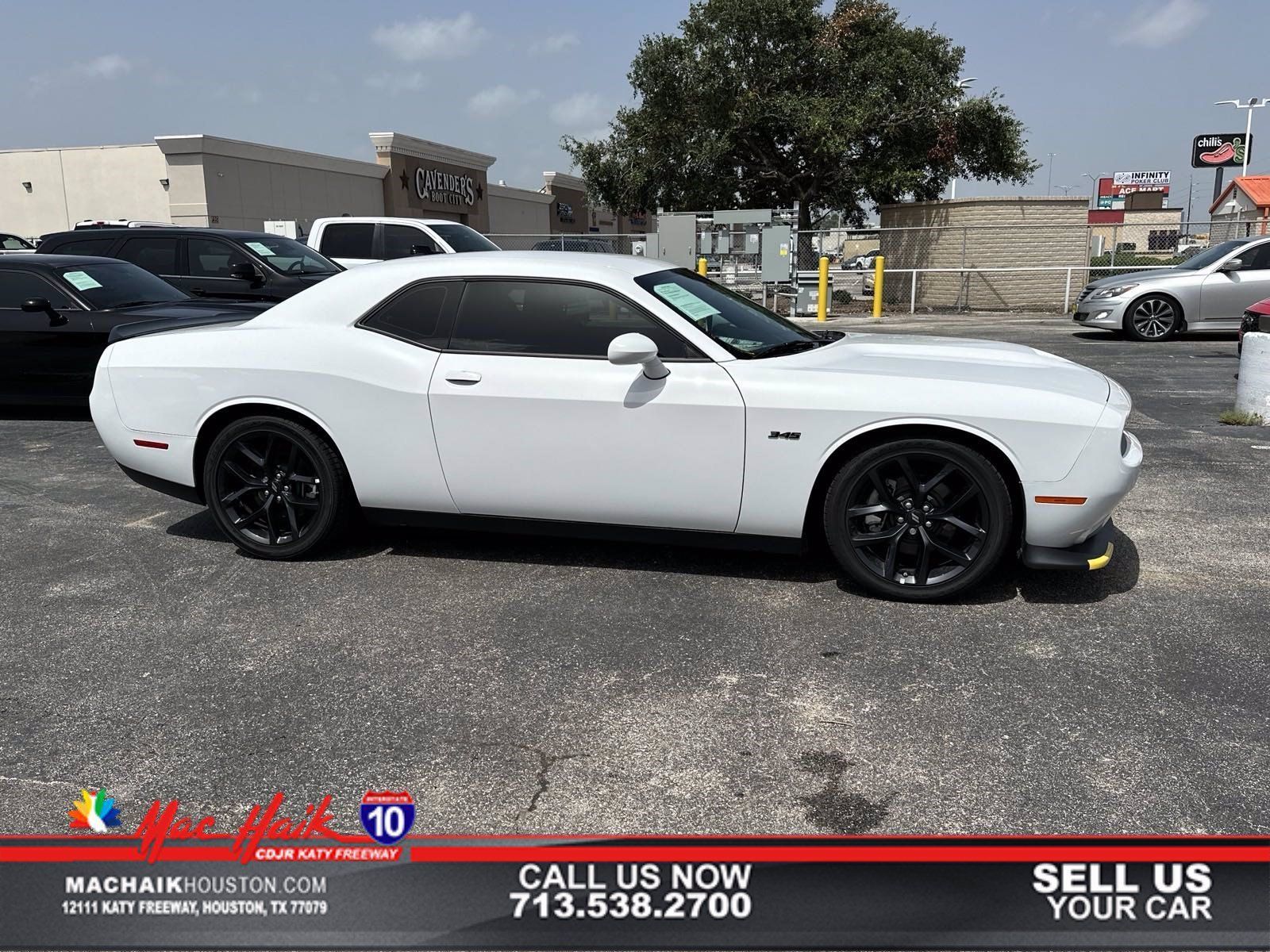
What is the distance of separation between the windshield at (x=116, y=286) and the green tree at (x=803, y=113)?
55.4ft

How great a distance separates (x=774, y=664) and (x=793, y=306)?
16833 millimetres

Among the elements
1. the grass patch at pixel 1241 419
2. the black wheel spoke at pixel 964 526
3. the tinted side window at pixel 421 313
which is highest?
the tinted side window at pixel 421 313

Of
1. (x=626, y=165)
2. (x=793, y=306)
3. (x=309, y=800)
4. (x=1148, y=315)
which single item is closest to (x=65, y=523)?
(x=309, y=800)

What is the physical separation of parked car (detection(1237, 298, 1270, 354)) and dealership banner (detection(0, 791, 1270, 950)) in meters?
7.30

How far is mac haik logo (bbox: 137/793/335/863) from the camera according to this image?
2.66m

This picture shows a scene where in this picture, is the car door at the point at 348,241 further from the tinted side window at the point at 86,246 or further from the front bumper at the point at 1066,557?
the front bumper at the point at 1066,557

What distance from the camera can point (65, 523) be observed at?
5.71 m

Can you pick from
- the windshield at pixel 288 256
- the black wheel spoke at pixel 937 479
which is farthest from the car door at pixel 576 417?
the windshield at pixel 288 256

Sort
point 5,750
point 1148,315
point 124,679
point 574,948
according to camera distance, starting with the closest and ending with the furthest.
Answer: point 574,948 → point 5,750 → point 124,679 → point 1148,315

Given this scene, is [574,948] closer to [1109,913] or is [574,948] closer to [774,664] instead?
[1109,913]

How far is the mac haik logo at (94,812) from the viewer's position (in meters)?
2.76

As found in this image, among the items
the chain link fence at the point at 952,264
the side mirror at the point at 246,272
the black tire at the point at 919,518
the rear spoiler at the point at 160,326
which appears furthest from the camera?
the chain link fence at the point at 952,264

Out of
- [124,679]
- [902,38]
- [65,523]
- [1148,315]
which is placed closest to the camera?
[124,679]

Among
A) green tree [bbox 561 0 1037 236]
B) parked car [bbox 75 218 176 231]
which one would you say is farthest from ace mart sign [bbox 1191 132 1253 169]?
parked car [bbox 75 218 176 231]
